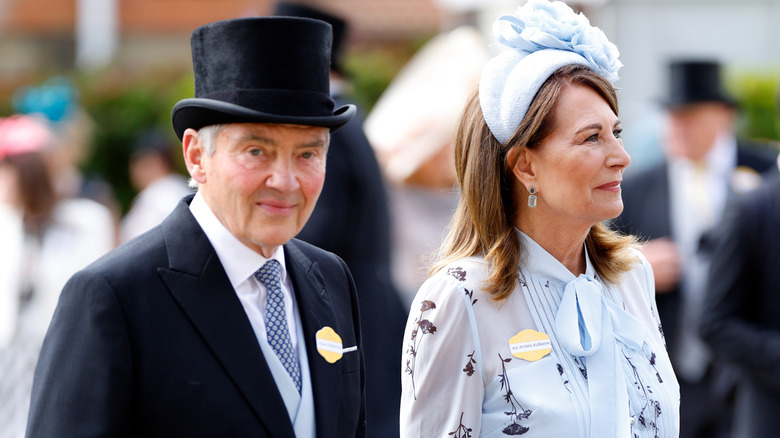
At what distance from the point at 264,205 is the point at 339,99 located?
2.57 m

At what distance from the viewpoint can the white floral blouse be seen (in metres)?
2.99

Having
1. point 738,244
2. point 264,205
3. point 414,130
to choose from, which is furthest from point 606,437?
point 414,130

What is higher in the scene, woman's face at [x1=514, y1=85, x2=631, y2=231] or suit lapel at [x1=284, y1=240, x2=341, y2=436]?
woman's face at [x1=514, y1=85, x2=631, y2=231]

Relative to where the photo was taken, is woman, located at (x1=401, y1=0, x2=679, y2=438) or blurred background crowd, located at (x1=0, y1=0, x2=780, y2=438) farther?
blurred background crowd, located at (x1=0, y1=0, x2=780, y2=438)

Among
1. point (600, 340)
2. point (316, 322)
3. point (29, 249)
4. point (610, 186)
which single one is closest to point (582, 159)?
point (610, 186)

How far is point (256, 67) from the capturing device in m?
2.83

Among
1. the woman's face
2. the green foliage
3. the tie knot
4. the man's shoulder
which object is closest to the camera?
the man's shoulder

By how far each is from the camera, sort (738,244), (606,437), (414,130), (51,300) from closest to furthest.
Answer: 1. (606,437)
2. (738,244)
3. (51,300)
4. (414,130)

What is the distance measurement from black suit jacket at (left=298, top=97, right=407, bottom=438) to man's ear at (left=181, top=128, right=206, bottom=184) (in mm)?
2131

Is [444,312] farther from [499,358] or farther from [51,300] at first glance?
[51,300]

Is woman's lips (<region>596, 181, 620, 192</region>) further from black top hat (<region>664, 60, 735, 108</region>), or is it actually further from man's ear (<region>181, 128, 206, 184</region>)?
black top hat (<region>664, 60, 735, 108</region>)

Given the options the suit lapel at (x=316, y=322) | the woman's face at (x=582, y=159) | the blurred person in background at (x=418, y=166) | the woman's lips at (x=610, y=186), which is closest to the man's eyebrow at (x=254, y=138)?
the suit lapel at (x=316, y=322)

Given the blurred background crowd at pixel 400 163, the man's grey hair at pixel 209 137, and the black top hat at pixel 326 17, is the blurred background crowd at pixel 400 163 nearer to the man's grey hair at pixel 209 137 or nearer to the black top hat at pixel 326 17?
the black top hat at pixel 326 17

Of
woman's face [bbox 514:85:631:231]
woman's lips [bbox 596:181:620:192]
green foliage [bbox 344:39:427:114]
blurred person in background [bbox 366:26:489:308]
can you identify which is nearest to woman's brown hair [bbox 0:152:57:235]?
blurred person in background [bbox 366:26:489:308]
